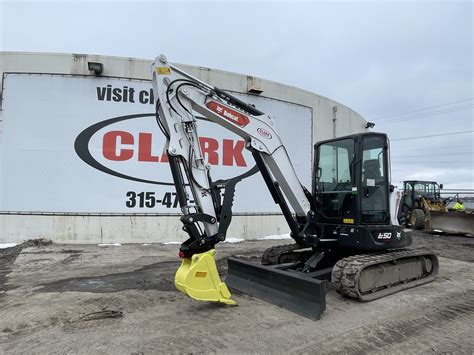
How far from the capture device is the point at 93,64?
11406 mm

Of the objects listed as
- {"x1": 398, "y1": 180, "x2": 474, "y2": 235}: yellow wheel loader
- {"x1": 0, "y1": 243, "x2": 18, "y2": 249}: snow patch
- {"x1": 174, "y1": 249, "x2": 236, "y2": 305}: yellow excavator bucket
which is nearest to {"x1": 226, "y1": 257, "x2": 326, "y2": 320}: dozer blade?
{"x1": 174, "y1": 249, "x2": 236, "y2": 305}: yellow excavator bucket

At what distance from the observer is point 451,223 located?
1555cm

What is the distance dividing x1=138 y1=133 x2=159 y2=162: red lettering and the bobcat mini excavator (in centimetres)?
635

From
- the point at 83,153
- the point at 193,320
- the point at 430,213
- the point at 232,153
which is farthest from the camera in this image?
the point at 430,213

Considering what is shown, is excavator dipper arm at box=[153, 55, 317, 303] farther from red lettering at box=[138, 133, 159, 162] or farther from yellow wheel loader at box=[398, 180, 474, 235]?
yellow wheel loader at box=[398, 180, 474, 235]

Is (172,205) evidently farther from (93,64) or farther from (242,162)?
(93,64)

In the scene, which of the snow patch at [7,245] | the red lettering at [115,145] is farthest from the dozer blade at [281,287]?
the snow patch at [7,245]

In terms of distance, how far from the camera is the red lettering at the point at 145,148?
1219 cm

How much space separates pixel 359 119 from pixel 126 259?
40.7 feet

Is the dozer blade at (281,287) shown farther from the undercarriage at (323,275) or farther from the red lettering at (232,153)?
the red lettering at (232,153)

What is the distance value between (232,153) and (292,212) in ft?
23.0

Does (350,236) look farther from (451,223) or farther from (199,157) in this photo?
(451,223)

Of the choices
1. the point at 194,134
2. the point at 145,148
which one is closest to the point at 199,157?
the point at 194,134

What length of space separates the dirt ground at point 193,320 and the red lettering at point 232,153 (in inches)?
240
